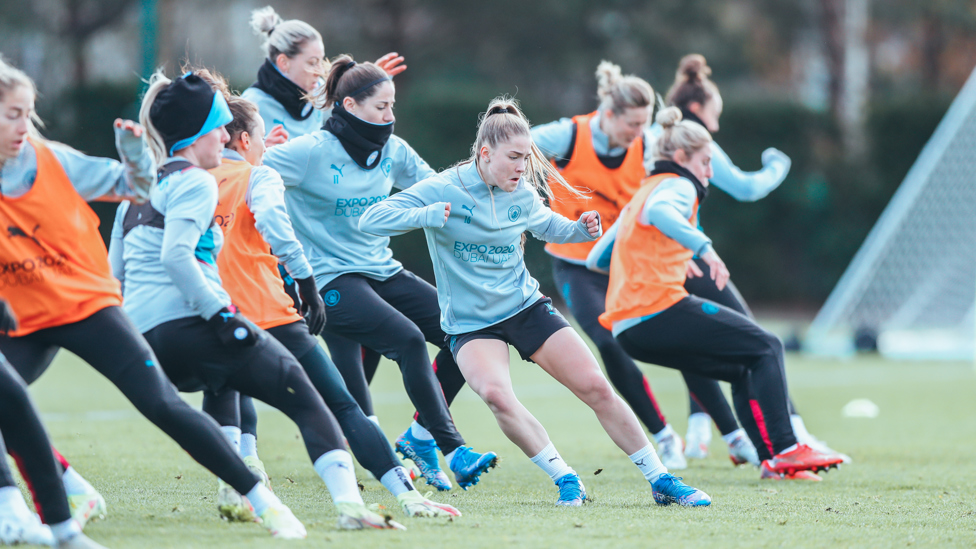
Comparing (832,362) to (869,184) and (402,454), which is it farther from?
(402,454)

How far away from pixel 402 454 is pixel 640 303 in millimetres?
1397

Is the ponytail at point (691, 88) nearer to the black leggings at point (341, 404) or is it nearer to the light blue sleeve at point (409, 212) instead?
the light blue sleeve at point (409, 212)

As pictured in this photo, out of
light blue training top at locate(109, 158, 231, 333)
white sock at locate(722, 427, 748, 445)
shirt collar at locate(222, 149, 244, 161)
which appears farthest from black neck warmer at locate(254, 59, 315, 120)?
white sock at locate(722, 427, 748, 445)

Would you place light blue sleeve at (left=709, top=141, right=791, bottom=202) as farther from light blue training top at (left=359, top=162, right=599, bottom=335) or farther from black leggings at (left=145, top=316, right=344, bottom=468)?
black leggings at (left=145, top=316, right=344, bottom=468)

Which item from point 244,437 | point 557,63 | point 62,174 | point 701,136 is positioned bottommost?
point 244,437

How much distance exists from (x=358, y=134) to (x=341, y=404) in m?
1.42

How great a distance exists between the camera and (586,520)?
3.99 m

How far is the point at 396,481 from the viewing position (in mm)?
3988

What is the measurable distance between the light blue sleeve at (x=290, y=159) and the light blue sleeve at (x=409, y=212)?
0.70 m

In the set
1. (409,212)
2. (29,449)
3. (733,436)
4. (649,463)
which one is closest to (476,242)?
(409,212)

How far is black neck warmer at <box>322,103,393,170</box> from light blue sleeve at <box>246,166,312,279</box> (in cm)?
102

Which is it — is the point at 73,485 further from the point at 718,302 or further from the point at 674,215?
the point at 718,302

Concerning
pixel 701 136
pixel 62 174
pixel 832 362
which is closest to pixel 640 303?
pixel 701 136

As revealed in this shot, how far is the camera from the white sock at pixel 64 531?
322cm
